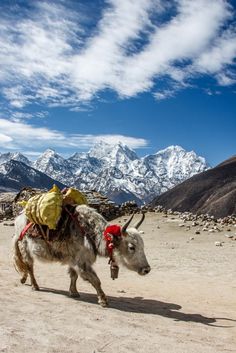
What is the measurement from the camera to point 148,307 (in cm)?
855

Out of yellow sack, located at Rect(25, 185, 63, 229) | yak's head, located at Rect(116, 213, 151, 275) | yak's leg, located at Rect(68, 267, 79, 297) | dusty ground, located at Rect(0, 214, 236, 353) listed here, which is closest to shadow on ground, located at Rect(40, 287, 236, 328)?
dusty ground, located at Rect(0, 214, 236, 353)

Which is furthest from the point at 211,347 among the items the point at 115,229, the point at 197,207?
the point at 197,207

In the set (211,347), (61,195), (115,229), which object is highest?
(61,195)

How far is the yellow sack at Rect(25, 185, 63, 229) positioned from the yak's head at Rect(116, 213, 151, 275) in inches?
55.4

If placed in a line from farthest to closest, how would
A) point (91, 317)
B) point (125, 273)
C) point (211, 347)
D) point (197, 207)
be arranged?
point (197, 207), point (125, 273), point (91, 317), point (211, 347)

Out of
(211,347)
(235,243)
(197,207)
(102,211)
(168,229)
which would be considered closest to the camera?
(211,347)

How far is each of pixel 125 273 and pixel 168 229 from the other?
33.8ft

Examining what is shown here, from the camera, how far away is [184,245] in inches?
748

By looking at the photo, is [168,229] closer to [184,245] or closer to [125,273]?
[184,245]

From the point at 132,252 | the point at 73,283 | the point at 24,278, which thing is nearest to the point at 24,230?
the point at 24,278

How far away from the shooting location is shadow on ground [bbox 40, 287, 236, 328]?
7.88m

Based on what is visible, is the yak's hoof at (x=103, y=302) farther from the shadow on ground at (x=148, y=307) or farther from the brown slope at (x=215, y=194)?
the brown slope at (x=215, y=194)

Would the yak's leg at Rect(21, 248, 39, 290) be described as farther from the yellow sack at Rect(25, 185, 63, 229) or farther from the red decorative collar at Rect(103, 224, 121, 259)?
the red decorative collar at Rect(103, 224, 121, 259)

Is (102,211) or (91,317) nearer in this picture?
(91,317)
